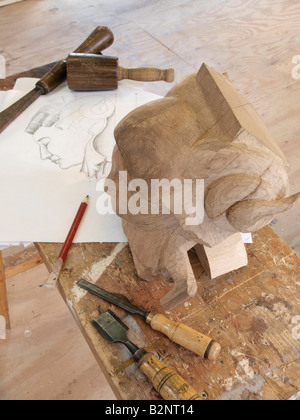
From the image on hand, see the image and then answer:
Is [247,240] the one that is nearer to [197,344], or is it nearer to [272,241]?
[272,241]

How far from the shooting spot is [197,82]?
2.86 ft

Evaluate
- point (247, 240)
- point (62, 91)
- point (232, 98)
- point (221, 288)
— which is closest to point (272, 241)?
point (247, 240)

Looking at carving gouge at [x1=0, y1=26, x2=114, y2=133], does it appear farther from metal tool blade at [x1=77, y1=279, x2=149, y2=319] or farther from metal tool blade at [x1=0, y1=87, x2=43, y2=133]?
metal tool blade at [x1=77, y1=279, x2=149, y2=319]

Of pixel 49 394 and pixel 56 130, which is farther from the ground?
pixel 56 130

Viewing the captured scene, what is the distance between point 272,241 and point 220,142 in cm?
48

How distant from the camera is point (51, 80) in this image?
1437 millimetres

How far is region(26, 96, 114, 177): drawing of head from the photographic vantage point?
1.27 meters

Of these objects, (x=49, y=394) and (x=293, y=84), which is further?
(x=293, y=84)

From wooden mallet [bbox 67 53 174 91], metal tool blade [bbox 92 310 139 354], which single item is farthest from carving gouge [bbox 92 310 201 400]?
wooden mallet [bbox 67 53 174 91]

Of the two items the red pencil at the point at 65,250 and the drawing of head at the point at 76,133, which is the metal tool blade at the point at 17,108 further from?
the red pencil at the point at 65,250

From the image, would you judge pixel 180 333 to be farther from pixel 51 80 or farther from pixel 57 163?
pixel 51 80

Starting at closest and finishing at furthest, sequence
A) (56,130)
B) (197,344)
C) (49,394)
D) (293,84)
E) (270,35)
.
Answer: (197,344), (56,130), (49,394), (293,84), (270,35)

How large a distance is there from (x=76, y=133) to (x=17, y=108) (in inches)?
9.0

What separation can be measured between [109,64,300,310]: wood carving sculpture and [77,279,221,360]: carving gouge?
0.08 m
